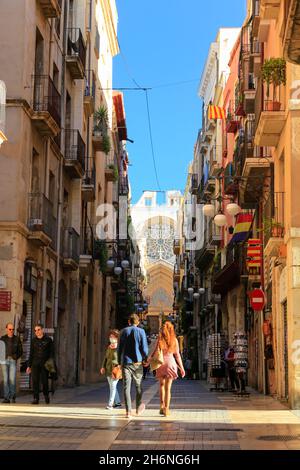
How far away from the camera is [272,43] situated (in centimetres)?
2058

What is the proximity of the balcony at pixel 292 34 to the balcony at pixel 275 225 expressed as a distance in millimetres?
6618

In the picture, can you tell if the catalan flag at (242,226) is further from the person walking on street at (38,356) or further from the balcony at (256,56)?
the person walking on street at (38,356)

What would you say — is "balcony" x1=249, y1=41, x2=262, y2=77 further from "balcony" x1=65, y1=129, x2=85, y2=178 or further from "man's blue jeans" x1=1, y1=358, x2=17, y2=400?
"man's blue jeans" x1=1, y1=358, x2=17, y2=400

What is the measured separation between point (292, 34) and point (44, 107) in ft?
37.3

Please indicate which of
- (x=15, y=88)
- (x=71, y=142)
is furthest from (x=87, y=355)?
(x=15, y=88)

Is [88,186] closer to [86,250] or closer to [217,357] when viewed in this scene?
[86,250]

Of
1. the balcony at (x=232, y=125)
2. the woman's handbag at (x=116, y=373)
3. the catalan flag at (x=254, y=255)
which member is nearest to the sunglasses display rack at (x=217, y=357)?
the catalan flag at (x=254, y=255)

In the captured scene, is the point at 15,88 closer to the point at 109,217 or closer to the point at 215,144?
the point at 109,217

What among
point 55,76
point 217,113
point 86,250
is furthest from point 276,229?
point 217,113

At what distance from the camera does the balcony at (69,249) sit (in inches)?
1041

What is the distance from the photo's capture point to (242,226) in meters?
30.3

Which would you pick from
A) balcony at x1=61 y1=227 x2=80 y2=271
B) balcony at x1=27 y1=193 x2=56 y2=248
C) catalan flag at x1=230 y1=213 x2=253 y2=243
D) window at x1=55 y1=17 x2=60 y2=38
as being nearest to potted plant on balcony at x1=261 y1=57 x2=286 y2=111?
balcony at x1=27 y1=193 x2=56 y2=248

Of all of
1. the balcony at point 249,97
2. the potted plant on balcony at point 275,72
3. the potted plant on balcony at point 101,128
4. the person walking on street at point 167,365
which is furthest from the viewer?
the potted plant on balcony at point 101,128

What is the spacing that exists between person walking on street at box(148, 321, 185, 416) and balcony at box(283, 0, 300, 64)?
16.4ft
